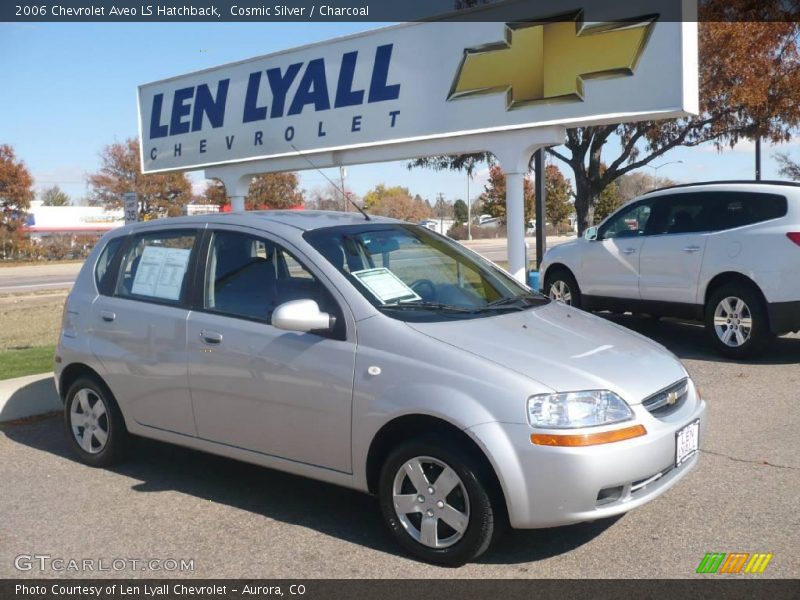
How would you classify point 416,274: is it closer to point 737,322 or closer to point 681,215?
point 737,322

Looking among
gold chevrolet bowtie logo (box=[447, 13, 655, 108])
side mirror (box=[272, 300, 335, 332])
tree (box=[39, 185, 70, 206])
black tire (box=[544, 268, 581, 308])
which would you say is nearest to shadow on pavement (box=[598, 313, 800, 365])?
black tire (box=[544, 268, 581, 308])

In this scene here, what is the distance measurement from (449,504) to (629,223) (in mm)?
7187

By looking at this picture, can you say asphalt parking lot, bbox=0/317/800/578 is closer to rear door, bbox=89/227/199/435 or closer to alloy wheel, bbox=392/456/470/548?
alloy wheel, bbox=392/456/470/548

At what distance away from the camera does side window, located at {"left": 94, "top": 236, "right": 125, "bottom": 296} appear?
5.88 meters

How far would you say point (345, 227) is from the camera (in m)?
5.19

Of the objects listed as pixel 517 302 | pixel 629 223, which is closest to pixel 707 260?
pixel 629 223

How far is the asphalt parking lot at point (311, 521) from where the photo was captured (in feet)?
13.5

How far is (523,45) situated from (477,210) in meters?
84.9

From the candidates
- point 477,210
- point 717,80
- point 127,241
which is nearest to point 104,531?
point 127,241

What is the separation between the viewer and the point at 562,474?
376 cm

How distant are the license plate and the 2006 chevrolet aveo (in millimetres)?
15

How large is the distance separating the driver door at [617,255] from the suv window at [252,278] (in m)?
6.32

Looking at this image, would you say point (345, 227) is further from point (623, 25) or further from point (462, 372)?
point (623, 25)

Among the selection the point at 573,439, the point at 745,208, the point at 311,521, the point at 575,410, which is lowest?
the point at 311,521
